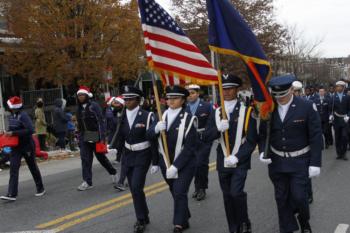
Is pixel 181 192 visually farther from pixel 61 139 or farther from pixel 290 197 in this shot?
pixel 61 139

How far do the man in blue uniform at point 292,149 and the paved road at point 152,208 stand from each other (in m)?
0.81

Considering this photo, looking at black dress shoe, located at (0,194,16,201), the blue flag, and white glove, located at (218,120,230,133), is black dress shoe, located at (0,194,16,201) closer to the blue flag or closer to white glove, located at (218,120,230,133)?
white glove, located at (218,120,230,133)

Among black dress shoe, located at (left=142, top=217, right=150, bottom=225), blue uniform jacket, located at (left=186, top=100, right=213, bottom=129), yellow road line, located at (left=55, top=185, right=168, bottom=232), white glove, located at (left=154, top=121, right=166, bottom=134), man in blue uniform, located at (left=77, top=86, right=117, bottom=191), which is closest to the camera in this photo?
white glove, located at (left=154, top=121, right=166, bottom=134)

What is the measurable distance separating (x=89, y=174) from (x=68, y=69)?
11351 millimetres

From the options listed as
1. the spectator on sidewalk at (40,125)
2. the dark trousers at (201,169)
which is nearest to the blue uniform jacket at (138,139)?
the dark trousers at (201,169)

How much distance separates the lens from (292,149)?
5363 millimetres

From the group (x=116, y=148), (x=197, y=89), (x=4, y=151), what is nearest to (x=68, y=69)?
(x=4, y=151)

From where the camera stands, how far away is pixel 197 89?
8719 mm

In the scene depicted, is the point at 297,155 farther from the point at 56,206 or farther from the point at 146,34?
the point at 56,206

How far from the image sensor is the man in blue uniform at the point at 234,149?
18.5ft

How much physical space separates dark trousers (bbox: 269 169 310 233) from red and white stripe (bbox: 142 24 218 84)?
1866 millimetres

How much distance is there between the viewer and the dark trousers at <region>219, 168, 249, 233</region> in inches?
220

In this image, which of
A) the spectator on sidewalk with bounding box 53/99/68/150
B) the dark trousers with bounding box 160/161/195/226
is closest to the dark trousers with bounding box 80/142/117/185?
the dark trousers with bounding box 160/161/195/226

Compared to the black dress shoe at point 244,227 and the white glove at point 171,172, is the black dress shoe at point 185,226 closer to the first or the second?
the white glove at point 171,172
